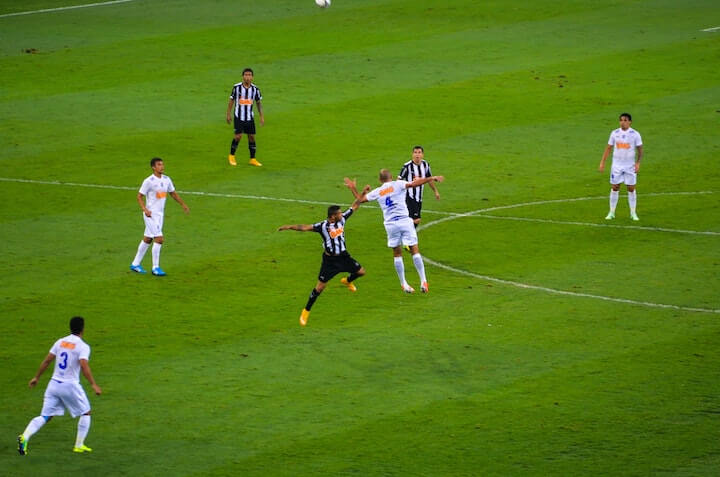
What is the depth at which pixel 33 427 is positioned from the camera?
15328mm

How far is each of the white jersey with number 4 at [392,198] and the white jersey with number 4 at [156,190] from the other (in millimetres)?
3979

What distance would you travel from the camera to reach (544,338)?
19438 millimetres

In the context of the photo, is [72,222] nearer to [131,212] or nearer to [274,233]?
[131,212]

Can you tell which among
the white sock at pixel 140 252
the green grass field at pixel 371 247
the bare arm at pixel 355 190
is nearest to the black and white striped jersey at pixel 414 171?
the green grass field at pixel 371 247

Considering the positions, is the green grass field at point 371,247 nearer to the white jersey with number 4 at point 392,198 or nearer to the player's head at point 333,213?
the white jersey with number 4 at point 392,198

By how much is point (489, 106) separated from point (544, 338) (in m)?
16.8

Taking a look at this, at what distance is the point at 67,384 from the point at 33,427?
0.67 meters

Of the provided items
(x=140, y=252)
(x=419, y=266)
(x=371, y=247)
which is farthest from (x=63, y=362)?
(x=371, y=247)

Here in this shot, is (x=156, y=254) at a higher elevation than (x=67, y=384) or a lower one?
higher

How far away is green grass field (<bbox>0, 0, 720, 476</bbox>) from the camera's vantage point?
16156 mm

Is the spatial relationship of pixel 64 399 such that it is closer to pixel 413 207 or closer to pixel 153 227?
pixel 153 227

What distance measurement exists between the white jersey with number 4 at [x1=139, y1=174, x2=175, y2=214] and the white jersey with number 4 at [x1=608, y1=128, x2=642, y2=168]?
9.40 meters

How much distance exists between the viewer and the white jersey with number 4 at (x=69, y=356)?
15.3 m

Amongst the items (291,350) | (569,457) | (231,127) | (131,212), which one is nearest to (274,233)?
(131,212)
